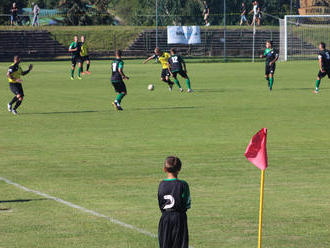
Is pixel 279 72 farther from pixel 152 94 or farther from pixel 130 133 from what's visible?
pixel 130 133

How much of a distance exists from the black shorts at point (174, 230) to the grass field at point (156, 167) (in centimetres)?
195

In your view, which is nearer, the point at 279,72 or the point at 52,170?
the point at 52,170

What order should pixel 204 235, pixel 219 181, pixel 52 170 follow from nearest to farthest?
pixel 204 235 → pixel 219 181 → pixel 52 170

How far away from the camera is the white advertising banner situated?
67356 millimetres

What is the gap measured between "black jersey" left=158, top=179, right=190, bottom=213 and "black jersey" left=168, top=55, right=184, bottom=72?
2688 centimetres

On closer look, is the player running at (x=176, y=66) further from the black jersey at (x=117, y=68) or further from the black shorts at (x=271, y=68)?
the black jersey at (x=117, y=68)

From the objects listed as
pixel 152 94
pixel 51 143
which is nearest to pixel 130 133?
pixel 51 143

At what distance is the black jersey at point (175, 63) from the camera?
3411 cm

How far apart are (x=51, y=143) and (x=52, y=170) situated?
3.95m

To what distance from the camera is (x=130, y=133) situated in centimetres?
2056

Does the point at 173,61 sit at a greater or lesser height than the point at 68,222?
greater

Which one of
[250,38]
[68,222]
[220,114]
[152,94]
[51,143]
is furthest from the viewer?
[250,38]

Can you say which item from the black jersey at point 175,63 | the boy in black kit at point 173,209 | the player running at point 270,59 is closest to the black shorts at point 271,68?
the player running at point 270,59

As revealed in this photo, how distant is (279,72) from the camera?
49.3 metres
